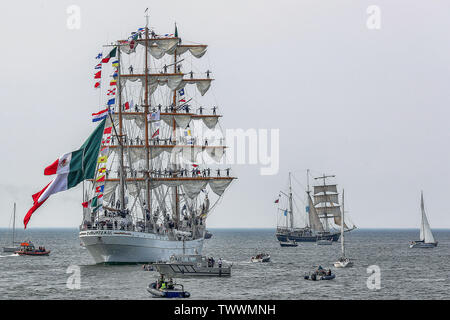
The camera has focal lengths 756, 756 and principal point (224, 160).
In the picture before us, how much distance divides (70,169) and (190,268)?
1758cm

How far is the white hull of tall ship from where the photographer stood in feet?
303

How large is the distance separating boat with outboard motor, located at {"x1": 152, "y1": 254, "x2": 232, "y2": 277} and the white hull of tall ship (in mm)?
10154

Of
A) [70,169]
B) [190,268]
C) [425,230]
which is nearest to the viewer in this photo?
[70,169]

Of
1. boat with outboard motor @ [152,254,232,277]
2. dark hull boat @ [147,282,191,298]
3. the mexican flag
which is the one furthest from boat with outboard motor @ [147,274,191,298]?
boat with outboard motor @ [152,254,232,277]

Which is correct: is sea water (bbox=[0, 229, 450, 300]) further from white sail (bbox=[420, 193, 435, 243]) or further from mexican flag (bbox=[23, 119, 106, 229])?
white sail (bbox=[420, 193, 435, 243])

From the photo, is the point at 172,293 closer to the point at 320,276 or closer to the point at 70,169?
the point at 70,169

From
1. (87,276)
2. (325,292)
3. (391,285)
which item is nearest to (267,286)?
(325,292)

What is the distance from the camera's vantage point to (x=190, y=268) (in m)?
82.8

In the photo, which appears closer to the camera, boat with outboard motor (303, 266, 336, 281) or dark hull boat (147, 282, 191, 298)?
dark hull boat (147, 282, 191, 298)

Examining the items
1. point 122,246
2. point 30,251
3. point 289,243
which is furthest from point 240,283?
point 289,243

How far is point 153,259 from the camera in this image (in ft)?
322

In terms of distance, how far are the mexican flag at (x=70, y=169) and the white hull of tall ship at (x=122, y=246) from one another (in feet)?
43.5
